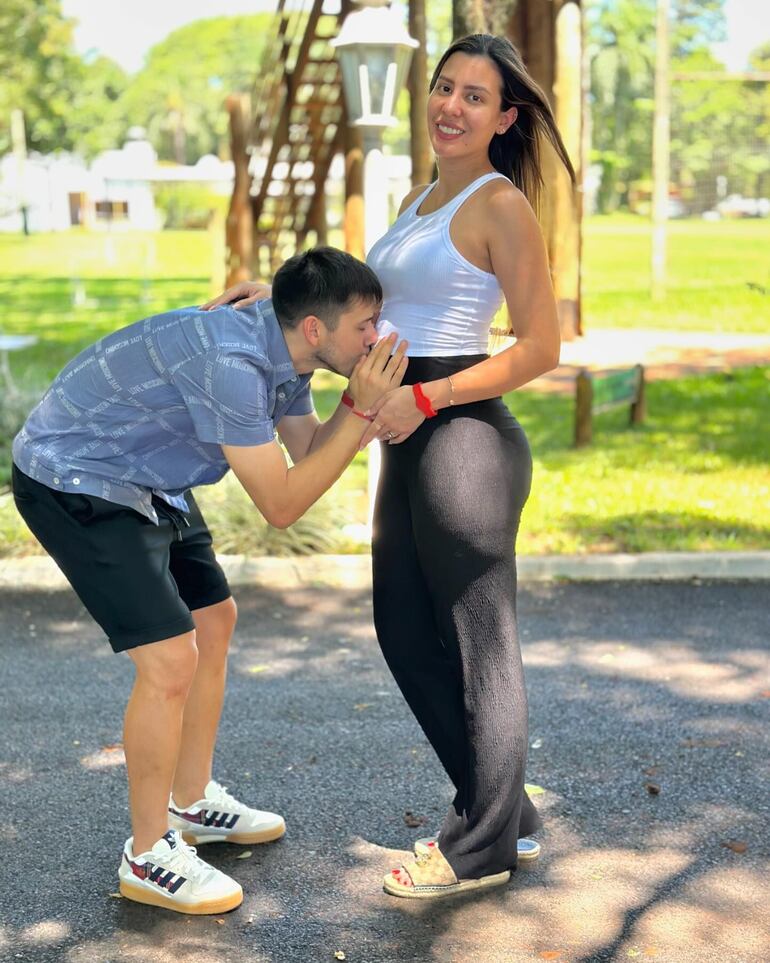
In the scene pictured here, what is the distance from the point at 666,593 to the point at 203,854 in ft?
10.8

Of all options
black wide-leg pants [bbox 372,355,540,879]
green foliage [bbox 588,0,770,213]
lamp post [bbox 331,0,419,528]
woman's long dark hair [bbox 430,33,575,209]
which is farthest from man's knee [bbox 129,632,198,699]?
green foliage [bbox 588,0,770,213]

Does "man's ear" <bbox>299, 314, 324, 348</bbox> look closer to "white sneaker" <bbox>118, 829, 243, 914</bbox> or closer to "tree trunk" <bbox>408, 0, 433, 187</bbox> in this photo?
"white sneaker" <bbox>118, 829, 243, 914</bbox>

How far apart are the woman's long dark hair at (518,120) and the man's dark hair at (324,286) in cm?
49

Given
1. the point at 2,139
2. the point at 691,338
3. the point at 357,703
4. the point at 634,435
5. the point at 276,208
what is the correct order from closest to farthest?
the point at 357,703 → the point at 634,435 → the point at 691,338 → the point at 276,208 → the point at 2,139

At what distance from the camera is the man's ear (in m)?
3.07

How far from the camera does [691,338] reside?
15820 mm

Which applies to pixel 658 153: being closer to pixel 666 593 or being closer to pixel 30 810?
pixel 666 593

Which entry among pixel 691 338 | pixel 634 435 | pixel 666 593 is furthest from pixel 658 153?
pixel 666 593

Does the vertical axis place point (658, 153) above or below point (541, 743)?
above

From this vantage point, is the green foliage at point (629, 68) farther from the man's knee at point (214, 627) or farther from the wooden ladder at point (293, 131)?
the man's knee at point (214, 627)

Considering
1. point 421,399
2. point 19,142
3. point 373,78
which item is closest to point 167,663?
point 421,399

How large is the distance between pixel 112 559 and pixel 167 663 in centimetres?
29

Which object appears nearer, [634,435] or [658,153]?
[634,435]

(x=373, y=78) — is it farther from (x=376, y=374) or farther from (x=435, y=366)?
(x=376, y=374)
